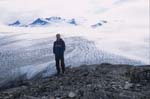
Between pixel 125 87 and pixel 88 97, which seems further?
pixel 125 87

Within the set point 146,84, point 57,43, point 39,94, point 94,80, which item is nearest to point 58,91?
point 39,94

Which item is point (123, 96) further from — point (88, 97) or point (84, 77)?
point (84, 77)

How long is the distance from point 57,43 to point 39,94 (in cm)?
429

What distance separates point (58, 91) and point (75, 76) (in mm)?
2977

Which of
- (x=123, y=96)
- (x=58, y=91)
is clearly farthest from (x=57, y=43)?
(x=123, y=96)

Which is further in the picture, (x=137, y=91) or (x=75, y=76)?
(x=75, y=76)

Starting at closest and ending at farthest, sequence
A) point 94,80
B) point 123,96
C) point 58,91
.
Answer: point 123,96 < point 58,91 < point 94,80

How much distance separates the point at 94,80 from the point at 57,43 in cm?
347

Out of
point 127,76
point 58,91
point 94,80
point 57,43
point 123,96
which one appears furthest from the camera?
point 57,43

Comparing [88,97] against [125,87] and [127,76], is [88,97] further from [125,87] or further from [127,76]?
[127,76]

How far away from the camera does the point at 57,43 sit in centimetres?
1888

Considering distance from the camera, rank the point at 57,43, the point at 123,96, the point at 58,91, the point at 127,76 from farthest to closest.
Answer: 1. the point at 57,43
2. the point at 127,76
3. the point at 58,91
4. the point at 123,96

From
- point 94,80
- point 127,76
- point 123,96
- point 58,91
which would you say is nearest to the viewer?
point 123,96

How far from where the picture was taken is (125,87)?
14.8 metres
